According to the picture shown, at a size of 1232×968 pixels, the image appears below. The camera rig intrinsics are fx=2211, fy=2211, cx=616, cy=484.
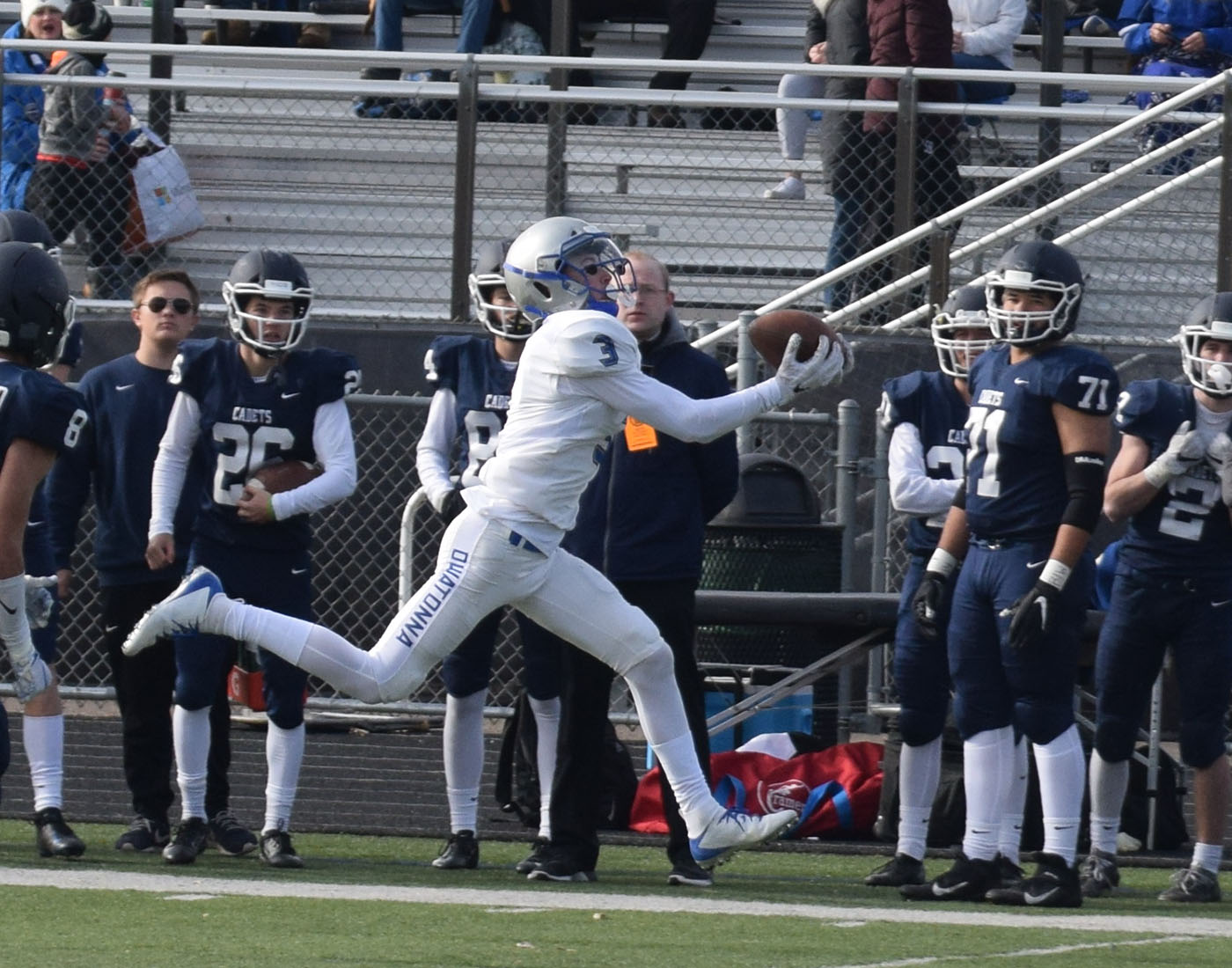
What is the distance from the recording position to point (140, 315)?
23.1ft

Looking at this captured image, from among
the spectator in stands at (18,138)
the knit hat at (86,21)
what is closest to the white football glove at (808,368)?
the spectator in stands at (18,138)

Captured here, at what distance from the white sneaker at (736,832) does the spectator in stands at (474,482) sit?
85cm

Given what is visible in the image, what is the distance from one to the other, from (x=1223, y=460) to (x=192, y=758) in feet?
10.2

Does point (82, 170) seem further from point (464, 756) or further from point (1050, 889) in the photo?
point (1050, 889)

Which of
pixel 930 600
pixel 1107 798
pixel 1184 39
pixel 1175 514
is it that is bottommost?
pixel 1107 798

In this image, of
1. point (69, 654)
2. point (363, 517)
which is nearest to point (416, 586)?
point (363, 517)

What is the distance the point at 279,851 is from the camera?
6371 millimetres

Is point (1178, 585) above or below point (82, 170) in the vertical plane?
below

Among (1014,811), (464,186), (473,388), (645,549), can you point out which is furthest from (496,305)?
(464,186)

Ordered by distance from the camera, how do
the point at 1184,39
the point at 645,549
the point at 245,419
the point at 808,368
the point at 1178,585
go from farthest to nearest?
the point at 1184,39 → the point at 245,419 → the point at 1178,585 → the point at 645,549 → the point at 808,368

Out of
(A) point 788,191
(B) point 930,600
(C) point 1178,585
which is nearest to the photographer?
(B) point 930,600

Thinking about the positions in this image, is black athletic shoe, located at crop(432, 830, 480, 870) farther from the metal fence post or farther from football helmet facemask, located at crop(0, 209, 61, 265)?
the metal fence post

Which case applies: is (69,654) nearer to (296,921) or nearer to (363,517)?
(363,517)

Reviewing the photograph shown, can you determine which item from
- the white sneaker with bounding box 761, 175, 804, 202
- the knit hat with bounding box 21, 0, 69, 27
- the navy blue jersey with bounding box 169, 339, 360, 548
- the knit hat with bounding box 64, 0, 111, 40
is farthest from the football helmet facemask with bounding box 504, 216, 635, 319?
the knit hat with bounding box 21, 0, 69, 27
